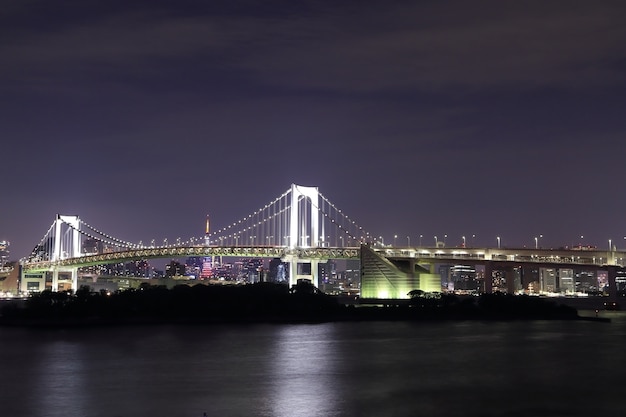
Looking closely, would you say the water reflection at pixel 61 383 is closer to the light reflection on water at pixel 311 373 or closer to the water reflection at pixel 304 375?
the light reflection on water at pixel 311 373

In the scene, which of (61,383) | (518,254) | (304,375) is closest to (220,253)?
(518,254)

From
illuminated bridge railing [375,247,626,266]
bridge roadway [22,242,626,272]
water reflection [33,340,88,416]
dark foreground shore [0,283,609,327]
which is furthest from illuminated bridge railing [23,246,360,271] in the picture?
water reflection [33,340,88,416]

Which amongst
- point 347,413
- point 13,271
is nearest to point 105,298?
point 347,413

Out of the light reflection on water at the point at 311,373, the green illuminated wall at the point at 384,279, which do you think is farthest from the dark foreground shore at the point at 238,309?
the light reflection on water at the point at 311,373

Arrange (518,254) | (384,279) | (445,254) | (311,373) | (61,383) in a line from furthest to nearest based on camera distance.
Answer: (518,254)
(445,254)
(384,279)
(311,373)
(61,383)

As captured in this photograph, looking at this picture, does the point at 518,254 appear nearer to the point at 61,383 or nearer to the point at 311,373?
the point at 311,373

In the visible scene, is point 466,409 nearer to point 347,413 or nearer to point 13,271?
point 347,413

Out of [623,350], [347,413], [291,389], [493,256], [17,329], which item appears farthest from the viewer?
[493,256]

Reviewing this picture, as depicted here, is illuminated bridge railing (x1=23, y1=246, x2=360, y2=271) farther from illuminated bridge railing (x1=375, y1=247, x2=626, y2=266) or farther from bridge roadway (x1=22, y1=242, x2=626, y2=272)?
illuminated bridge railing (x1=375, y1=247, x2=626, y2=266)
